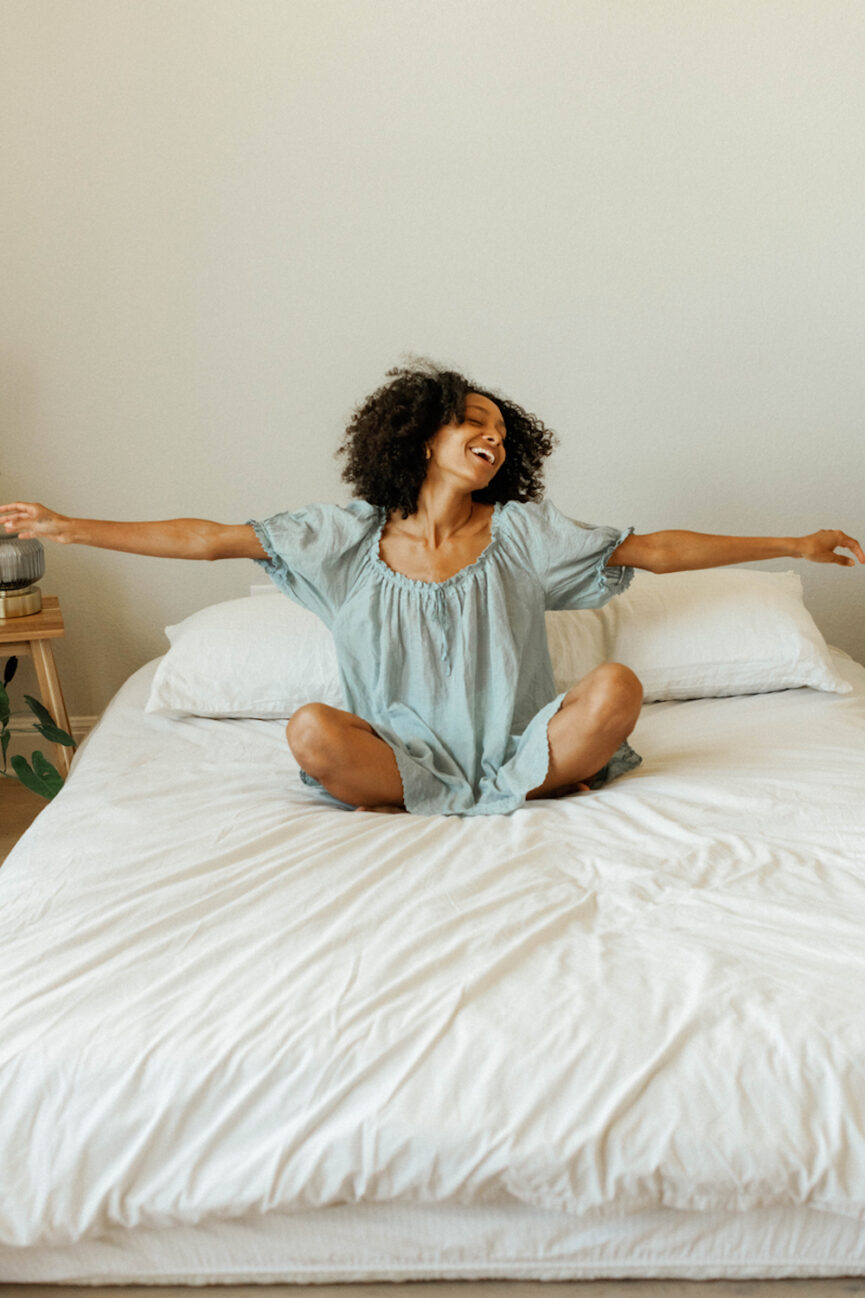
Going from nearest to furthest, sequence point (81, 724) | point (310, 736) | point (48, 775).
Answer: point (310, 736) → point (48, 775) → point (81, 724)

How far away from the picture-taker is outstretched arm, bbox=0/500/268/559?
174cm

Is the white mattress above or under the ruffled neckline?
under

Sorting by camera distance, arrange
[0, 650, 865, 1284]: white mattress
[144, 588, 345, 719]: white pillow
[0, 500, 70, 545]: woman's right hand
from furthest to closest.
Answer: [144, 588, 345, 719]: white pillow → [0, 500, 70, 545]: woman's right hand → [0, 650, 865, 1284]: white mattress

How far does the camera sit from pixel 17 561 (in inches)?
88.9

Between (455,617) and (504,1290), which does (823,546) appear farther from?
(504,1290)

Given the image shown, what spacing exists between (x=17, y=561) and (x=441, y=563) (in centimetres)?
97

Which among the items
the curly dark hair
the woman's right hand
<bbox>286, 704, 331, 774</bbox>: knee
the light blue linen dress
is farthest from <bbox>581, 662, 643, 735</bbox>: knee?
the woman's right hand

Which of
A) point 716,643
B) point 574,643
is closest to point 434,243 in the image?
point 574,643

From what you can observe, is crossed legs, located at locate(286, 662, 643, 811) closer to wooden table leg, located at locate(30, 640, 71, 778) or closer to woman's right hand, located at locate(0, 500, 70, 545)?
woman's right hand, located at locate(0, 500, 70, 545)

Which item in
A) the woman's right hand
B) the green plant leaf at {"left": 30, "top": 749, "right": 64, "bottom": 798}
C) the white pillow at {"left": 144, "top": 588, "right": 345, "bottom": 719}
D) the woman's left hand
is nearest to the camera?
the woman's right hand

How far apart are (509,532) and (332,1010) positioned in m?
0.97

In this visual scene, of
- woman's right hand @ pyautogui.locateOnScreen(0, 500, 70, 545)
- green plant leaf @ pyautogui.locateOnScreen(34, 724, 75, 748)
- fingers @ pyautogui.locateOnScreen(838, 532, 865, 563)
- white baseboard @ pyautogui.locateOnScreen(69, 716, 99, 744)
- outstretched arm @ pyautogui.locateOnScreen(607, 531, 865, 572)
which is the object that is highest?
woman's right hand @ pyautogui.locateOnScreen(0, 500, 70, 545)

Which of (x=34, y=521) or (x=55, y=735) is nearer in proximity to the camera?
(x=34, y=521)

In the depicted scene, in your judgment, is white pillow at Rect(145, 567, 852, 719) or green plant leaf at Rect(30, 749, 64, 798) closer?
white pillow at Rect(145, 567, 852, 719)
